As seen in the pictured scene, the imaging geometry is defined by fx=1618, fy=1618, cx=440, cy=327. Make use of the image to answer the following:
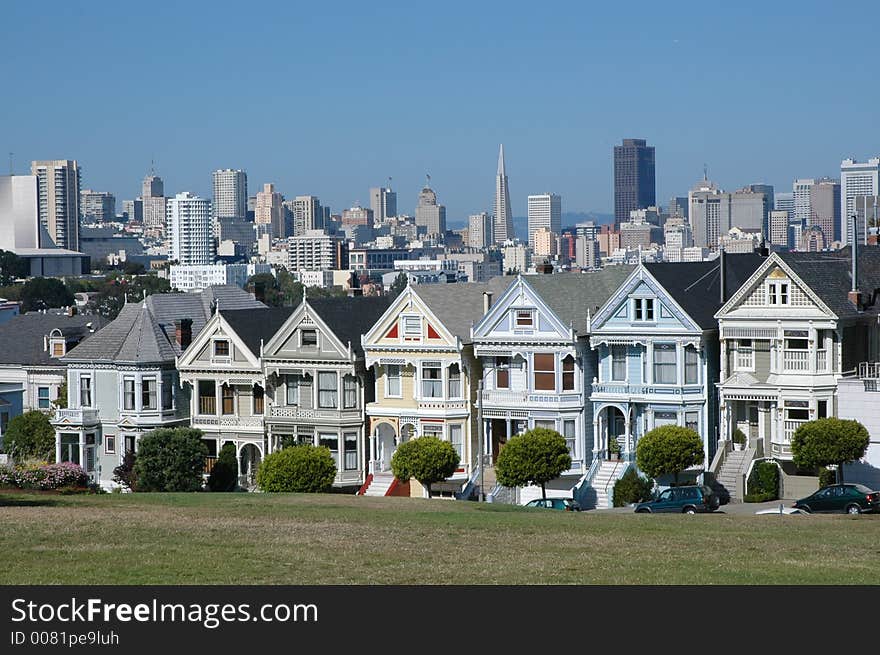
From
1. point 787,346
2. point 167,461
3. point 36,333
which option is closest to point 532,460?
point 787,346

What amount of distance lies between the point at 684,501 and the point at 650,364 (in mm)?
8088

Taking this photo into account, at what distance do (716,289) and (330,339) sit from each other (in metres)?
13.7

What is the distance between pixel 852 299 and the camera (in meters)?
50.7

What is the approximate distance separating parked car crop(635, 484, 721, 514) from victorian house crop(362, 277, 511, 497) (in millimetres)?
10205

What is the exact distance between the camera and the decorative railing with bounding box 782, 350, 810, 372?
50.4 metres

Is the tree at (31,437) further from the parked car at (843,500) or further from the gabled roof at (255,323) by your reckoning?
the parked car at (843,500)

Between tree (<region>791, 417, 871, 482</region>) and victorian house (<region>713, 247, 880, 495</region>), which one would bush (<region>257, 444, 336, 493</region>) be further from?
tree (<region>791, 417, 871, 482</region>)

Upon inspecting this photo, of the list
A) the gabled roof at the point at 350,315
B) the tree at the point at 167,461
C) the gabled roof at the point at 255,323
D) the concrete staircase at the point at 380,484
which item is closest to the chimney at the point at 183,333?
the gabled roof at the point at 255,323

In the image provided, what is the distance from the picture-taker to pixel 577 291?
2233 inches

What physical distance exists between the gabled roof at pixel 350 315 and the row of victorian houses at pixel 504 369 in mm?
84

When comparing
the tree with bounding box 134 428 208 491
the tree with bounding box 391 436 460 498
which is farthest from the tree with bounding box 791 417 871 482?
the tree with bounding box 134 428 208 491

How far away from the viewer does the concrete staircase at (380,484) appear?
5588 centimetres
